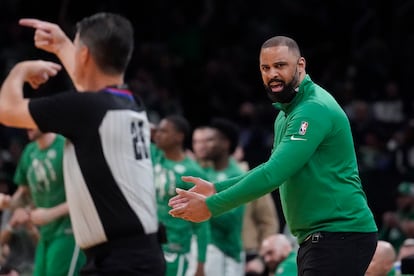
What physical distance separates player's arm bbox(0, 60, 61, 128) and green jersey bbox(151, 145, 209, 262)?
401 centimetres

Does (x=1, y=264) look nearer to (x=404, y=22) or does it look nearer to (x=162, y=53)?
(x=162, y=53)

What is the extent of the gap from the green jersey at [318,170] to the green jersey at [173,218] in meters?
3.78

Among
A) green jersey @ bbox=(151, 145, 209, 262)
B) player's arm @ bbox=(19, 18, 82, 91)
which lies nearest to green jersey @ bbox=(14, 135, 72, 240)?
green jersey @ bbox=(151, 145, 209, 262)

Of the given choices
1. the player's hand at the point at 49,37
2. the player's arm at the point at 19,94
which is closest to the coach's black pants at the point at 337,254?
the player's arm at the point at 19,94

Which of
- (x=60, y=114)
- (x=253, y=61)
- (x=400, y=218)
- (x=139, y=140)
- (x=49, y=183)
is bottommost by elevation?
(x=400, y=218)

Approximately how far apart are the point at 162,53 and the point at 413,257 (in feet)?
32.8

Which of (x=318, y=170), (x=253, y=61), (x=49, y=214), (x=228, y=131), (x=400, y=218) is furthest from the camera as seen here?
(x=253, y=61)

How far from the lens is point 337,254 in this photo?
18.2ft

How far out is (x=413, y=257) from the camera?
718 centimetres

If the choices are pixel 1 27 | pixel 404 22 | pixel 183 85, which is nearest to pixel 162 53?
pixel 183 85

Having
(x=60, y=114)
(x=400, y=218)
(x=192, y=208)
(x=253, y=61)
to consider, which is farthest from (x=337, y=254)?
(x=253, y=61)

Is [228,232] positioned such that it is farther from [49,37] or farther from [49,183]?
[49,37]

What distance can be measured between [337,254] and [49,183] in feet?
13.6

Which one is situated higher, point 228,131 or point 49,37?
point 49,37
